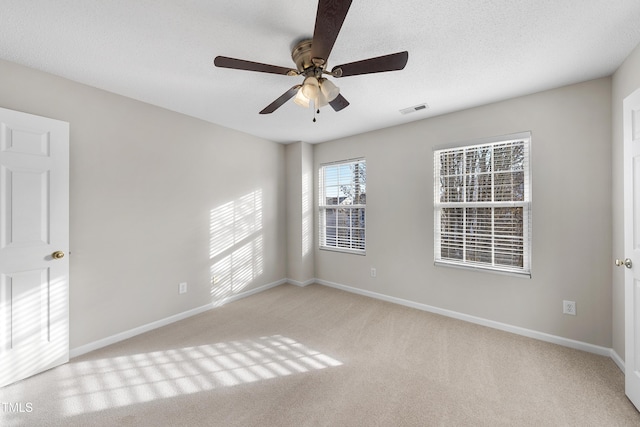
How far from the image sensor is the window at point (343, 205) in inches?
155

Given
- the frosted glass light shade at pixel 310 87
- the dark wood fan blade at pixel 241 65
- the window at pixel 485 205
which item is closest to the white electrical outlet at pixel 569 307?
the window at pixel 485 205

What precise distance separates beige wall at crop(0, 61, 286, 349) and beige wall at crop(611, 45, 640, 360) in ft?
12.9

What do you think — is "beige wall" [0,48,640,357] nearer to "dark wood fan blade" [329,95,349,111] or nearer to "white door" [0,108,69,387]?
"white door" [0,108,69,387]

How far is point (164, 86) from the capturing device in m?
2.35

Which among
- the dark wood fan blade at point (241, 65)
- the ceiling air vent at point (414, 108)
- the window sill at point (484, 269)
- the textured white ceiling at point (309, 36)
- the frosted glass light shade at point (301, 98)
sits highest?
the ceiling air vent at point (414, 108)

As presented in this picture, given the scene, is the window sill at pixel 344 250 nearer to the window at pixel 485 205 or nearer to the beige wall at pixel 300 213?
the beige wall at pixel 300 213

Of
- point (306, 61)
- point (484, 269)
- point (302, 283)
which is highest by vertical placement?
point (306, 61)

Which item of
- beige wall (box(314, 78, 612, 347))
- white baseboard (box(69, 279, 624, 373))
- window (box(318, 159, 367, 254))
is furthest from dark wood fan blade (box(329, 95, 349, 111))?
white baseboard (box(69, 279, 624, 373))

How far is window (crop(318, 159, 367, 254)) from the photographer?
3939 millimetres

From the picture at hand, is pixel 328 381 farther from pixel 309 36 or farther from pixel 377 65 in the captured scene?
pixel 309 36

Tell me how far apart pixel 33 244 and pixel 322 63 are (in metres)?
2.61

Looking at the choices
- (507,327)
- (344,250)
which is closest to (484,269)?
(507,327)

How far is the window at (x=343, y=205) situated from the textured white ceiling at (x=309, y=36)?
5.01ft

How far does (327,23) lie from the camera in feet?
3.99
